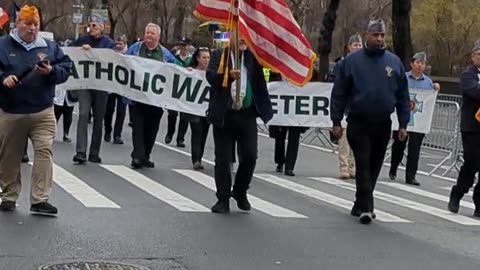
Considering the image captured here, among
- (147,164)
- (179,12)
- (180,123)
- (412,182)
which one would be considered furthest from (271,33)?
(179,12)

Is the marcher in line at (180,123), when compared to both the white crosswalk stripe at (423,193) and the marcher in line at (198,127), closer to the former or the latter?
the marcher in line at (198,127)

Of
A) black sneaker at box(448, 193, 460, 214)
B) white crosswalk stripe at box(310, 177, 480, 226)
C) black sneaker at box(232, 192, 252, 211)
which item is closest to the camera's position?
black sneaker at box(232, 192, 252, 211)

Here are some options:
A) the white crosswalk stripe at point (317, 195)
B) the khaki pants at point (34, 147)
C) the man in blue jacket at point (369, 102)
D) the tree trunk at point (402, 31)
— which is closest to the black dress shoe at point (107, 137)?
the white crosswalk stripe at point (317, 195)

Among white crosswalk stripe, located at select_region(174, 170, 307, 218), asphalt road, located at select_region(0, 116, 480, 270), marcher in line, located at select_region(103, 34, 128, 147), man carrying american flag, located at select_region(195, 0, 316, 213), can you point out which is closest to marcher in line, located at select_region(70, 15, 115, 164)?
asphalt road, located at select_region(0, 116, 480, 270)

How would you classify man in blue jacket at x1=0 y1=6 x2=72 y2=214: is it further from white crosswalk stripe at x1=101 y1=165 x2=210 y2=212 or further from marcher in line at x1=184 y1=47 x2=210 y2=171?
marcher in line at x1=184 y1=47 x2=210 y2=171

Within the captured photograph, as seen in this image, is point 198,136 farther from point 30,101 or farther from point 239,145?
point 30,101

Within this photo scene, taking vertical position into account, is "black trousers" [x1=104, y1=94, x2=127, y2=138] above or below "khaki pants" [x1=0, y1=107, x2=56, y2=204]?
below

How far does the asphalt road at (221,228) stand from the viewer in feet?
26.2

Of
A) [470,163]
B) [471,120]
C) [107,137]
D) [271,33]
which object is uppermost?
[271,33]

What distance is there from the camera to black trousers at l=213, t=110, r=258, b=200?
32.8ft

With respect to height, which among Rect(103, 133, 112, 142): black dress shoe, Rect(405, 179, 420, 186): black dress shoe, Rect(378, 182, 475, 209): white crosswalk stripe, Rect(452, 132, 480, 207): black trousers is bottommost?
Rect(103, 133, 112, 142): black dress shoe

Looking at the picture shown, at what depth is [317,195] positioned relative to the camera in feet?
40.9

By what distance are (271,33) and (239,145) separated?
47.7 inches

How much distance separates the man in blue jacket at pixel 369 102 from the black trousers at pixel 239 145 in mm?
927
